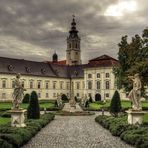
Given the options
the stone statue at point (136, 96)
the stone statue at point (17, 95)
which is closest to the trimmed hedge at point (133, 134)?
the stone statue at point (136, 96)

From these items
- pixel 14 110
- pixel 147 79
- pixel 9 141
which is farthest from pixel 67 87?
pixel 9 141

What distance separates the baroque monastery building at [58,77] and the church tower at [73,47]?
2171 cm

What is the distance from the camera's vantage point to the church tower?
364ft

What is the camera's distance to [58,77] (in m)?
84.4

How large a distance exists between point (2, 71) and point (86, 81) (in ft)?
70.2

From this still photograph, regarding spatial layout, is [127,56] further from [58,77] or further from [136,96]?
[58,77]

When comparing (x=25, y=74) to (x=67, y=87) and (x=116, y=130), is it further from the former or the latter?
(x=116, y=130)

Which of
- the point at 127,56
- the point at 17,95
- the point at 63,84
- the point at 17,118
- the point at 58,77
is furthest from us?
the point at 63,84

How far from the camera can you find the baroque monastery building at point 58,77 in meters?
72.0

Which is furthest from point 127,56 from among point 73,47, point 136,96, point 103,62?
point 73,47

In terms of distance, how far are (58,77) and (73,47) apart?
29.1 metres

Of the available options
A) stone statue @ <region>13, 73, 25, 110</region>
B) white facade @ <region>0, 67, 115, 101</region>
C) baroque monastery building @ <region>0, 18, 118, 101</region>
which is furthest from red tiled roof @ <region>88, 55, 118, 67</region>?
stone statue @ <region>13, 73, 25, 110</region>

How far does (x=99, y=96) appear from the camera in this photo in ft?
257

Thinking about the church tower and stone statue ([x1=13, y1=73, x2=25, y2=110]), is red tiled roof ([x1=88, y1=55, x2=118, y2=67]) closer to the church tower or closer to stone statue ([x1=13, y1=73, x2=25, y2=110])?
the church tower
